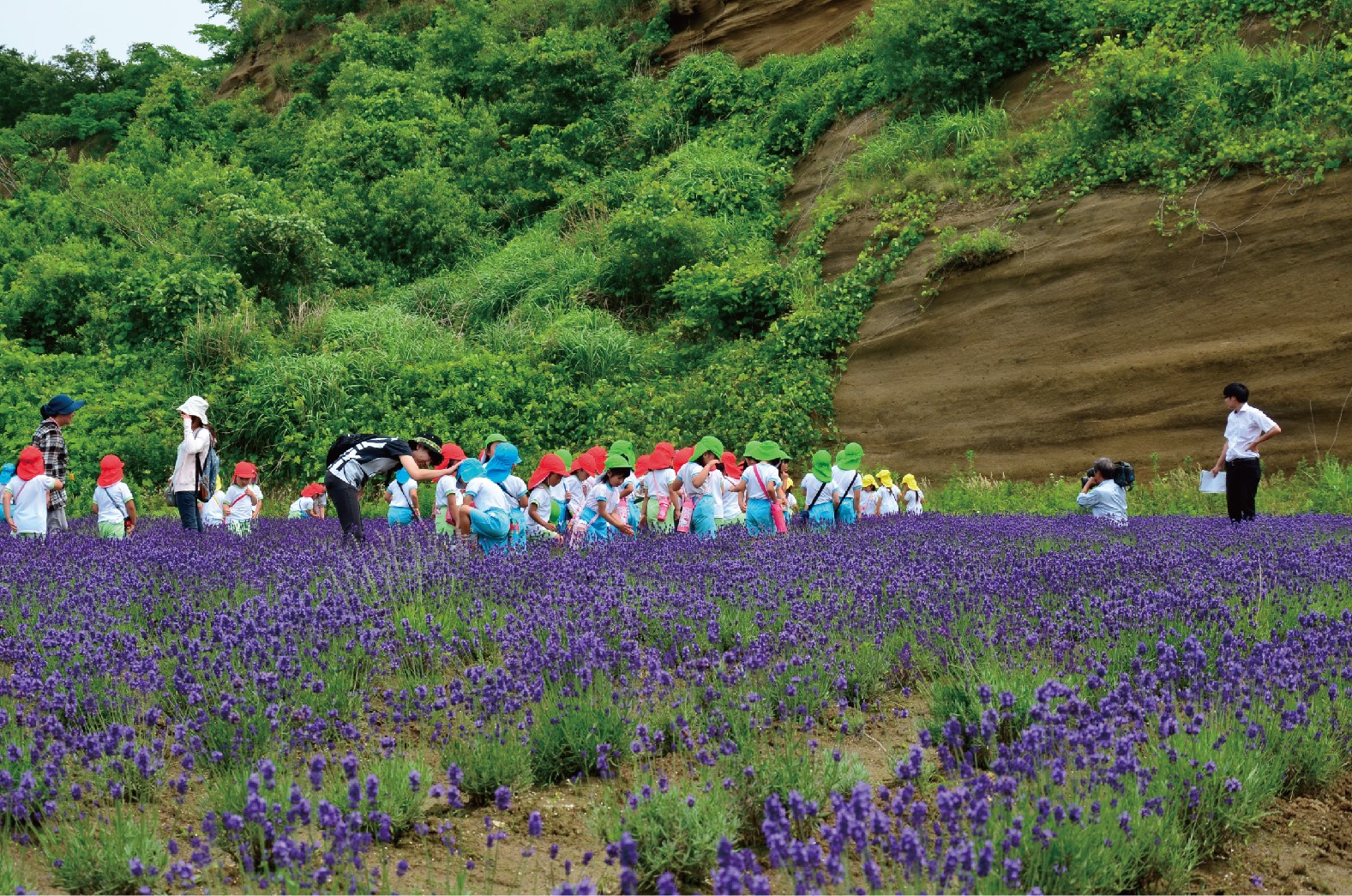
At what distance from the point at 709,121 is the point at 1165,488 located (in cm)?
1445

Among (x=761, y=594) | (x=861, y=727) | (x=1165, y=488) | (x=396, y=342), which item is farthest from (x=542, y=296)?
(x=861, y=727)

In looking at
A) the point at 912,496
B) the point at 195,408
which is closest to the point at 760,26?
the point at 912,496

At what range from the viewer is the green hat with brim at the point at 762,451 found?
35.7 ft

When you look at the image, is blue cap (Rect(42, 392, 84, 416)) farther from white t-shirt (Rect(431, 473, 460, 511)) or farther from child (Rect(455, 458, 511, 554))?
child (Rect(455, 458, 511, 554))

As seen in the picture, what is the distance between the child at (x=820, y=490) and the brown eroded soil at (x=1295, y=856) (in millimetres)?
6885

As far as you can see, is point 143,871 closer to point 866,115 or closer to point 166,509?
point 166,509

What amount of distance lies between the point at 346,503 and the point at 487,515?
1.47m

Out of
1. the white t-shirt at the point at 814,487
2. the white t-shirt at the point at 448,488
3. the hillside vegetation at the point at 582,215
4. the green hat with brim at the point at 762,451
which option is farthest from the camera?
the hillside vegetation at the point at 582,215

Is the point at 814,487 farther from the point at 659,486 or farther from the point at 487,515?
the point at 487,515

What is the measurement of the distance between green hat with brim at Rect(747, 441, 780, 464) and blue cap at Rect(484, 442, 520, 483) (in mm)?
2959

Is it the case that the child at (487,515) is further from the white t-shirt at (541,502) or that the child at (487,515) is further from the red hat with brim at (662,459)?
the red hat with brim at (662,459)

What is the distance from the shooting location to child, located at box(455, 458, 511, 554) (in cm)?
820

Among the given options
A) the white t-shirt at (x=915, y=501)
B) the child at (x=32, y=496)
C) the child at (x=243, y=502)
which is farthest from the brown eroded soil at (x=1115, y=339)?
the child at (x=32, y=496)

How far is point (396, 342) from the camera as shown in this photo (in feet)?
65.5
